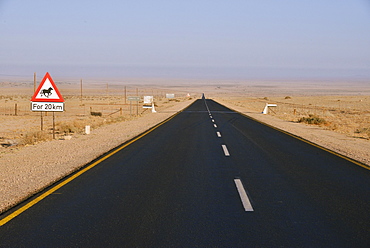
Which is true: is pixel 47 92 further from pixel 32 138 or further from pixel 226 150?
pixel 226 150

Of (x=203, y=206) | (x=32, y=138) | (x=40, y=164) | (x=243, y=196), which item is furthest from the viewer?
(x=32, y=138)

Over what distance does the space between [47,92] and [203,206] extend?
9600 mm

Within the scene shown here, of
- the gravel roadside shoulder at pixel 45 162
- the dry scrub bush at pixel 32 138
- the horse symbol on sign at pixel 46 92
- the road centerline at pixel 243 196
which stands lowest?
the dry scrub bush at pixel 32 138

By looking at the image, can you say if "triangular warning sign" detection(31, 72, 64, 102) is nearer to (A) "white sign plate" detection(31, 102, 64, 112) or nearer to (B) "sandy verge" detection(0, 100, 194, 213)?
(A) "white sign plate" detection(31, 102, 64, 112)

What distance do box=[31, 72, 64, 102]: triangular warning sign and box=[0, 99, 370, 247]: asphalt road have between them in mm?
4505

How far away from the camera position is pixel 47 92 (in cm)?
1377

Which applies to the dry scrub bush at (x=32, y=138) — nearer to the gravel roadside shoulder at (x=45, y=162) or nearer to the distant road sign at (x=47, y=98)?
the gravel roadside shoulder at (x=45, y=162)

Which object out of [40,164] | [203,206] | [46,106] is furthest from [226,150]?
[46,106]

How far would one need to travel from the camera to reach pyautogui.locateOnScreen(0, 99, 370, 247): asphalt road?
470 centimetres

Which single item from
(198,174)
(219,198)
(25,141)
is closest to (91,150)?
(25,141)

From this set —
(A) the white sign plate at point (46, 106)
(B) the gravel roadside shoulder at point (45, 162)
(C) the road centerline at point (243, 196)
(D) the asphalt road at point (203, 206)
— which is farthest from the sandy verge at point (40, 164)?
(C) the road centerline at point (243, 196)

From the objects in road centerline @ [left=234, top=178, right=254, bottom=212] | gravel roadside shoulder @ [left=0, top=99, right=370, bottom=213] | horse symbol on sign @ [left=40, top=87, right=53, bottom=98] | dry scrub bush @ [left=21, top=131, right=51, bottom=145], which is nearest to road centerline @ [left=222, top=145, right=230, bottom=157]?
road centerline @ [left=234, top=178, right=254, bottom=212]

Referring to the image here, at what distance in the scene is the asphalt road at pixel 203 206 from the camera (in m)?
4.70

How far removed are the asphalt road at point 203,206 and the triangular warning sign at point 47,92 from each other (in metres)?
4.51
